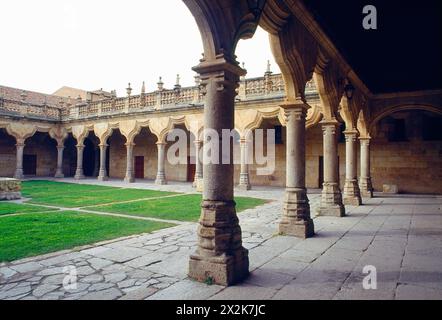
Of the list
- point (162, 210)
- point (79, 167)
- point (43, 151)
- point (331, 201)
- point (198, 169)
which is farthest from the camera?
point (43, 151)

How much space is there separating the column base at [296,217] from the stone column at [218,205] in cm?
212

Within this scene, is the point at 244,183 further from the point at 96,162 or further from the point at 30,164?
the point at 30,164

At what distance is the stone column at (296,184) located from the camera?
5.50m

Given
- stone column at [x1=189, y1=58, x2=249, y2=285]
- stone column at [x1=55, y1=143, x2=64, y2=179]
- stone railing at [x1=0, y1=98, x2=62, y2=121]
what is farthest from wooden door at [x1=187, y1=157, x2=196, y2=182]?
stone column at [x1=189, y1=58, x2=249, y2=285]

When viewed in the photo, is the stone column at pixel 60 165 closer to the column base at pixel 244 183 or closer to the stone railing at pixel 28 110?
the stone railing at pixel 28 110

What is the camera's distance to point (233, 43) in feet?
12.0

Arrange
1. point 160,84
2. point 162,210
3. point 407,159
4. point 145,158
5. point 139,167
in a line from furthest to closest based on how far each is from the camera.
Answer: point 139,167, point 145,158, point 160,84, point 407,159, point 162,210

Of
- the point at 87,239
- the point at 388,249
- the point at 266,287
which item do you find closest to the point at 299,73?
the point at 388,249

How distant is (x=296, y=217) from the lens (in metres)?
5.50

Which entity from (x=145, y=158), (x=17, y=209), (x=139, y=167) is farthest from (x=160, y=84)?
(x=17, y=209)

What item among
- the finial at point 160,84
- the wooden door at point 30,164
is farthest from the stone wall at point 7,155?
the finial at point 160,84

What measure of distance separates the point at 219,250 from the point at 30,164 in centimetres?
2551

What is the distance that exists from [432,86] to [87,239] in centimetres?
1109
